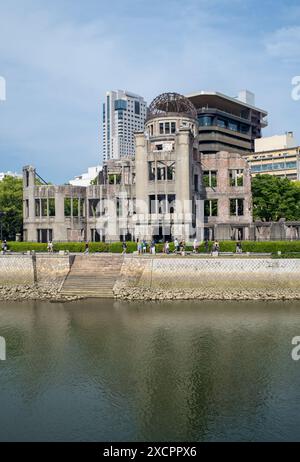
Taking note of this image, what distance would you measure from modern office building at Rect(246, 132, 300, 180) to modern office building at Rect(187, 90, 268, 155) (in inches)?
237

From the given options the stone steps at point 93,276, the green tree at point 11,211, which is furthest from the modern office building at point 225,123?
the stone steps at point 93,276

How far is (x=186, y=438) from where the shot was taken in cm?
1775

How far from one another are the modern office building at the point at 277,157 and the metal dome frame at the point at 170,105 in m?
61.3

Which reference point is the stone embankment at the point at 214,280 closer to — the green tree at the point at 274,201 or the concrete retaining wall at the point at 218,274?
the concrete retaining wall at the point at 218,274

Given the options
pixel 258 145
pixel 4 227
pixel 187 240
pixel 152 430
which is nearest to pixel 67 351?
pixel 152 430

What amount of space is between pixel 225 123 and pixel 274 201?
66046 millimetres

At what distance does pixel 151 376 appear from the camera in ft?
78.9

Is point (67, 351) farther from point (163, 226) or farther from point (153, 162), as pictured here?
point (153, 162)

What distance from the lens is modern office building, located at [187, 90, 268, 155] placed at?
12875 cm

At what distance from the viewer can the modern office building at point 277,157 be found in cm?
12644

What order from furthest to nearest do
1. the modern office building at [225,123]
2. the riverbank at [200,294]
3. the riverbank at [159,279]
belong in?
1. the modern office building at [225,123]
2. the riverbank at [159,279]
3. the riverbank at [200,294]

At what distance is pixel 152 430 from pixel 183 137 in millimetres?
46799
